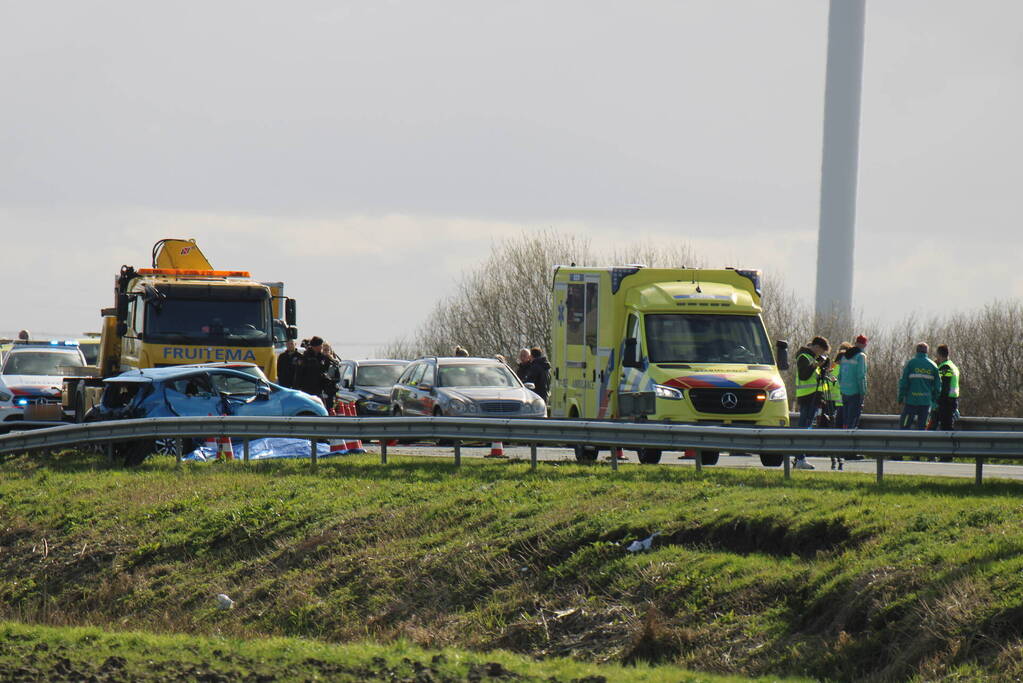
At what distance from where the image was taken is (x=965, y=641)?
9.93 m

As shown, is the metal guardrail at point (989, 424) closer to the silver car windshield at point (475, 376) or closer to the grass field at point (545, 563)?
the silver car windshield at point (475, 376)

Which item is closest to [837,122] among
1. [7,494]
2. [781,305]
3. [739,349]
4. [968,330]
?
[781,305]

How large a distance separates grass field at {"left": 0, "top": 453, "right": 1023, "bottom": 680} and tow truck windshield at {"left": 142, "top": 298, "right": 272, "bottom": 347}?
5885mm

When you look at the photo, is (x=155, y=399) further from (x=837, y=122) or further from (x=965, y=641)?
(x=837, y=122)

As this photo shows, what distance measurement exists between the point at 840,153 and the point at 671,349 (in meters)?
63.6

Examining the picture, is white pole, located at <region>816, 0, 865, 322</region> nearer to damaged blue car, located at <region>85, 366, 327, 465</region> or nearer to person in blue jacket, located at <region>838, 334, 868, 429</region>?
person in blue jacket, located at <region>838, 334, 868, 429</region>

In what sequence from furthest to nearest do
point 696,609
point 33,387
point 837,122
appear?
1. point 837,122
2. point 33,387
3. point 696,609

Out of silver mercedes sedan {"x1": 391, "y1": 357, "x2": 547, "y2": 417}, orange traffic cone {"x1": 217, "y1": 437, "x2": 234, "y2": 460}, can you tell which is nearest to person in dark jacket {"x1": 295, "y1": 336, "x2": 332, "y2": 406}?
silver mercedes sedan {"x1": 391, "y1": 357, "x2": 547, "y2": 417}

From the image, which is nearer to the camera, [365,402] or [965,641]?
[965,641]

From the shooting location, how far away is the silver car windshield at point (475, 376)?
89.4 ft

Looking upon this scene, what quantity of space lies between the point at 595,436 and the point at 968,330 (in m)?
40.6

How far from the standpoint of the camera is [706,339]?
21.8 m

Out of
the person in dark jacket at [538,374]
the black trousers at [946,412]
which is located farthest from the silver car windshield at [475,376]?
the black trousers at [946,412]

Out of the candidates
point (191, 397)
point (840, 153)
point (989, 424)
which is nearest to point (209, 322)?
point (191, 397)
